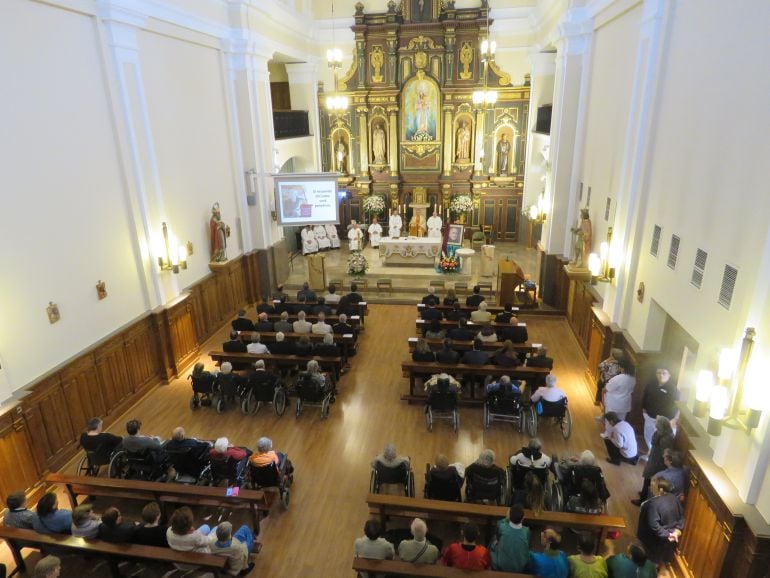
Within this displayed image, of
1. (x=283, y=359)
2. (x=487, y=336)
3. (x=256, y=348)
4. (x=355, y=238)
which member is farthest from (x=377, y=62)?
(x=283, y=359)

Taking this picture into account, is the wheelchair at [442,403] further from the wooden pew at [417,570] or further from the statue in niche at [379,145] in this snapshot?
the statue in niche at [379,145]

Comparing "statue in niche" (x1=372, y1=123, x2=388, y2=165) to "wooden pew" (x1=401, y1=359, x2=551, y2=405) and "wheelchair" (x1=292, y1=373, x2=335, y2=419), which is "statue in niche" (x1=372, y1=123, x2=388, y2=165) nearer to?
"wooden pew" (x1=401, y1=359, x2=551, y2=405)

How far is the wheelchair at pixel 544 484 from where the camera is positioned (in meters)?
5.73

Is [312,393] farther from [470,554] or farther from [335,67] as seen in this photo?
[335,67]

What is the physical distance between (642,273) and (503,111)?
12.0 meters

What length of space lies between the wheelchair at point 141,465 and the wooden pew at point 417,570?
10.1 feet

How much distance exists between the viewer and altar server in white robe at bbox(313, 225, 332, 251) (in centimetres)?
1789

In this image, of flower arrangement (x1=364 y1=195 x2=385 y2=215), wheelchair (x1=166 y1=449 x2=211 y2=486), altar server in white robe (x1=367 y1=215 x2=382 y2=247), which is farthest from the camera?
flower arrangement (x1=364 y1=195 x2=385 y2=215)

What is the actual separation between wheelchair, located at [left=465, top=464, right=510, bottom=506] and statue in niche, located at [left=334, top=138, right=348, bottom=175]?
49.9 ft

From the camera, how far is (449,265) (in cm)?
1512

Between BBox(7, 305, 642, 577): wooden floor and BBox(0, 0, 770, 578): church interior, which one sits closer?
BBox(0, 0, 770, 578): church interior

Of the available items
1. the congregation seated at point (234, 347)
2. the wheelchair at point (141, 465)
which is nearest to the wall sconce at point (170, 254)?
the congregation seated at point (234, 347)

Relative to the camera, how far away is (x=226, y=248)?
1220 centimetres

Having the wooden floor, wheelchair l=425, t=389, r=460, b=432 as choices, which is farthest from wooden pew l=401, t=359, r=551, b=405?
wheelchair l=425, t=389, r=460, b=432
